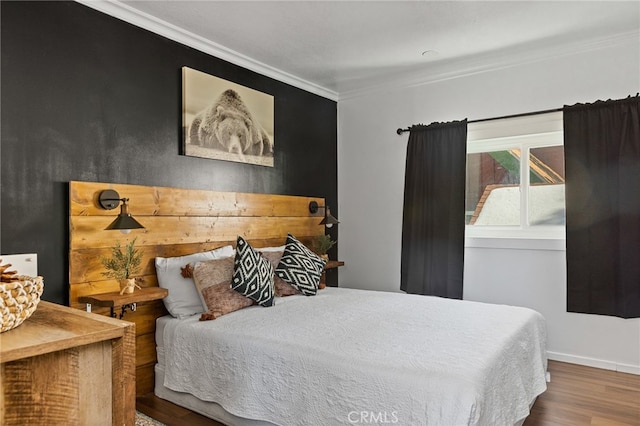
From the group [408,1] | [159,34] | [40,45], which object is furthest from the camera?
[159,34]

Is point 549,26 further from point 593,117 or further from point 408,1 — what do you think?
point 408,1

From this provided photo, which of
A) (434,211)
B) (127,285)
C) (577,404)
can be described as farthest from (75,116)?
(577,404)

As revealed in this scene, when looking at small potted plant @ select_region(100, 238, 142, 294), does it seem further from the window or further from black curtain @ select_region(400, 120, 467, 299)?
the window

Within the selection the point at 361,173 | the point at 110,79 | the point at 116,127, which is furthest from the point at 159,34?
the point at 361,173

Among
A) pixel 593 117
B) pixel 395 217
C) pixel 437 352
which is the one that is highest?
pixel 593 117

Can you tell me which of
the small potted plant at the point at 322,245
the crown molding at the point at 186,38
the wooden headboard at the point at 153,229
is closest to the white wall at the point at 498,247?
the small potted plant at the point at 322,245

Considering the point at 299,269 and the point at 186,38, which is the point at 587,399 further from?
the point at 186,38

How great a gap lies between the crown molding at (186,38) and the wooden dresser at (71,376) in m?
2.35

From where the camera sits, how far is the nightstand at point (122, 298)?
238 cm

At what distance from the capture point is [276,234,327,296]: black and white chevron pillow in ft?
11.1

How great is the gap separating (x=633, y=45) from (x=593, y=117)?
59 cm

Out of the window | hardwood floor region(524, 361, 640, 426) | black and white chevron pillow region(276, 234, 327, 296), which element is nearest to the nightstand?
black and white chevron pillow region(276, 234, 327, 296)

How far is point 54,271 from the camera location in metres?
2.44

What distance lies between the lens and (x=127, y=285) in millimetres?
2557
